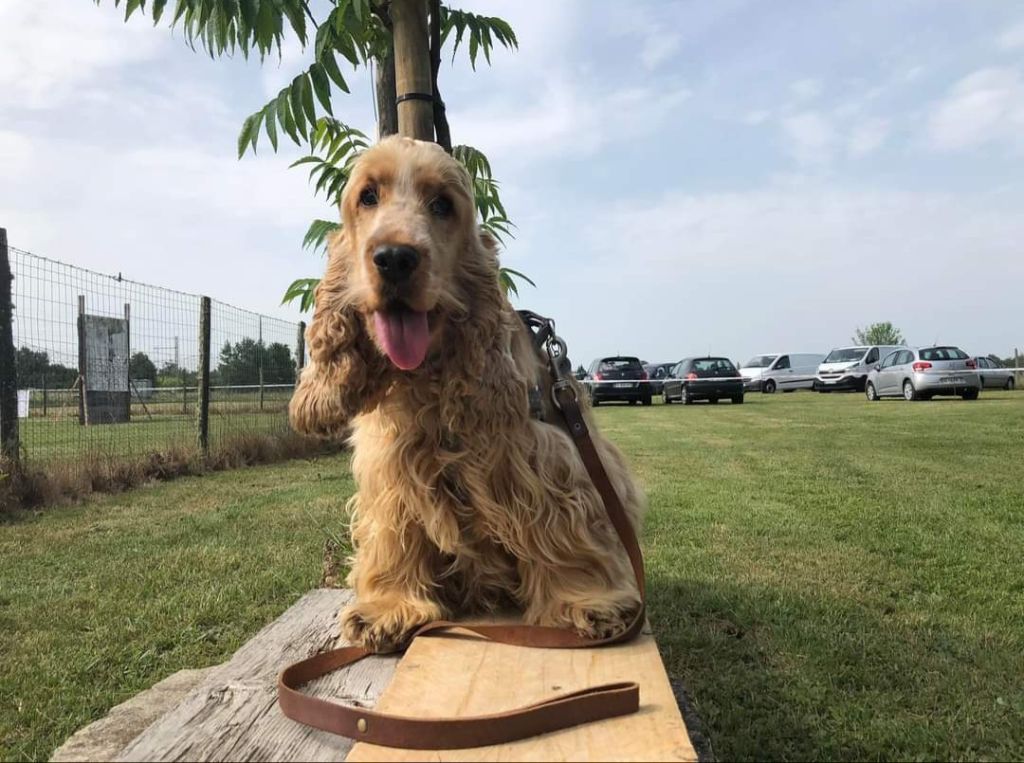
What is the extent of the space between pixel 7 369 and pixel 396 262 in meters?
6.71

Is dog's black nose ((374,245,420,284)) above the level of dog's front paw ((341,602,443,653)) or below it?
above

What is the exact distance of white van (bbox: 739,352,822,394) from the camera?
1363 inches

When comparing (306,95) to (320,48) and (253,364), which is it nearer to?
(320,48)

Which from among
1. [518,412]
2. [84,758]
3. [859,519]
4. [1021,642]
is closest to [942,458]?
[859,519]

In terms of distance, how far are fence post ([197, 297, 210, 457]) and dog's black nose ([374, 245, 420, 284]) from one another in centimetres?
841

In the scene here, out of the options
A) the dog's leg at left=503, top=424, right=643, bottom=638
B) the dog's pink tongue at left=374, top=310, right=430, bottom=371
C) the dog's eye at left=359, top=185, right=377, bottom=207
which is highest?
the dog's eye at left=359, top=185, right=377, bottom=207

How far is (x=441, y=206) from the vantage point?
2059mm

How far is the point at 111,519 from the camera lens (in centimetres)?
630

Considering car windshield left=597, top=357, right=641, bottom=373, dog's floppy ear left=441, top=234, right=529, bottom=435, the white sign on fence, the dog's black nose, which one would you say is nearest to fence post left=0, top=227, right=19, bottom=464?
the white sign on fence

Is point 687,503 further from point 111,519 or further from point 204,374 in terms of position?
point 204,374

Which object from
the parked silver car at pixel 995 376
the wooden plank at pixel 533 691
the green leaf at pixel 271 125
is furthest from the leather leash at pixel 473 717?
the parked silver car at pixel 995 376

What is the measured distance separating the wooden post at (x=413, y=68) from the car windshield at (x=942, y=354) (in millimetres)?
22577

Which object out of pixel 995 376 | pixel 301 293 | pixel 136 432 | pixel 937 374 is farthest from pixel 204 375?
pixel 995 376

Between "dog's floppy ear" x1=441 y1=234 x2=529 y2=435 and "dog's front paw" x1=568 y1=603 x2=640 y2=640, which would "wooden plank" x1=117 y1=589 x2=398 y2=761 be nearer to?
"dog's front paw" x1=568 y1=603 x2=640 y2=640
